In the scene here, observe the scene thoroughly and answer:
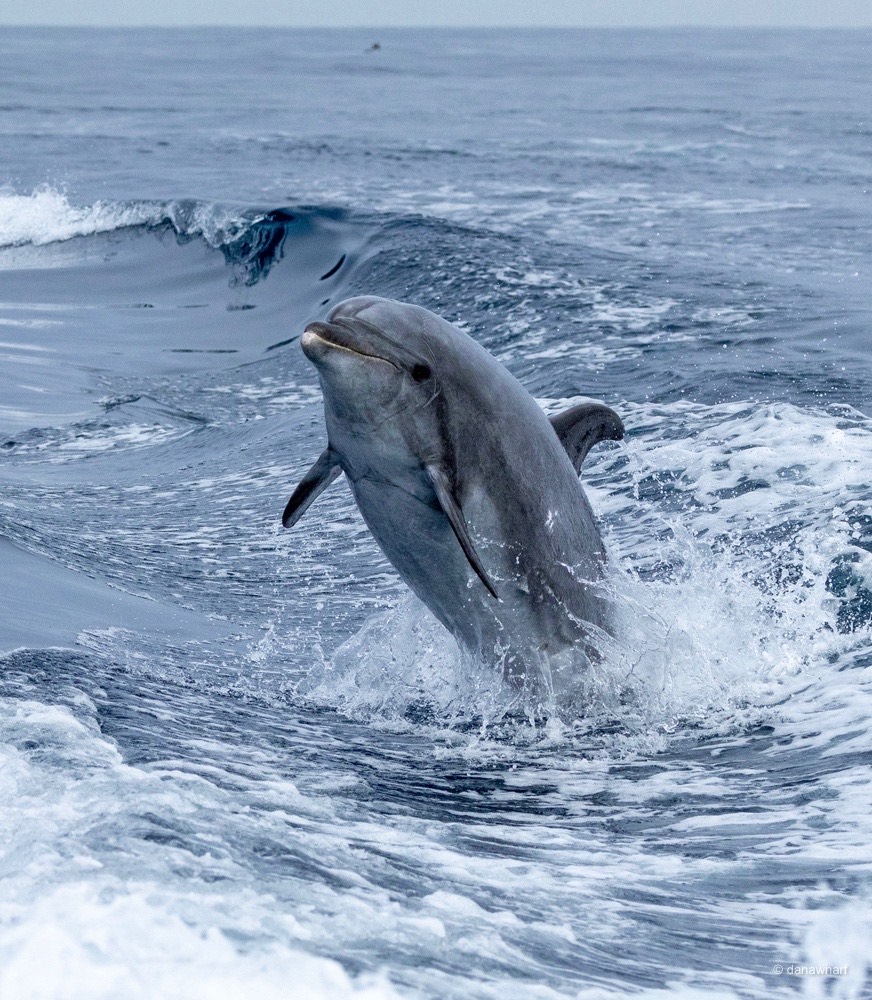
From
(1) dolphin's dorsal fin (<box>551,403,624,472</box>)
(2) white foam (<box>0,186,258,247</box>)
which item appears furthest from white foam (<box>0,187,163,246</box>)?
(1) dolphin's dorsal fin (<box>551,403,624,472</box>)

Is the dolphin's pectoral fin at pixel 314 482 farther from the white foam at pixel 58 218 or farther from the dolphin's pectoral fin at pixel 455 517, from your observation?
the white foam at pixel 58 218

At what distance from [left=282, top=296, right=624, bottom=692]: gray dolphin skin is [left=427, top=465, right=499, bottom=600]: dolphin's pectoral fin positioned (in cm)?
1

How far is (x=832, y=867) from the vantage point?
667cm

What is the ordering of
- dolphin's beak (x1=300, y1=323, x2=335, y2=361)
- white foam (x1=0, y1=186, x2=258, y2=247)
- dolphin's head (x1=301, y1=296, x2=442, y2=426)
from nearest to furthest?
dolphin's beak (x1=300, y1=323, x2=335, y2=361), dolphin's head (x1=301, y1=296, x2=442, y2=426), white foam (x1=0, y1=186, x2=258, y2=247)

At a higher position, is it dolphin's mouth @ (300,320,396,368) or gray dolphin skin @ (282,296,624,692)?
dolphin's mouth @ (300,320,396,368)

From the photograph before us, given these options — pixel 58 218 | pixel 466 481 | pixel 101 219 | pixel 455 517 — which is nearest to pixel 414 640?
pixel 466 481

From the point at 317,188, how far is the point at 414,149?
32.7 ft

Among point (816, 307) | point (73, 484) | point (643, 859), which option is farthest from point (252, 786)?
point (816, 307)

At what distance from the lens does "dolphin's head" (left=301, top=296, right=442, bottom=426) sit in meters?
7.96

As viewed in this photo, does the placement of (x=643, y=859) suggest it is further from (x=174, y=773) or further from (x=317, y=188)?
(x=317, y=188)

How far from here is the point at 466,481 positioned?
28.3 feet

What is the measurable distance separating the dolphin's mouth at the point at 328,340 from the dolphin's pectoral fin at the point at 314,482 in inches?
32.2

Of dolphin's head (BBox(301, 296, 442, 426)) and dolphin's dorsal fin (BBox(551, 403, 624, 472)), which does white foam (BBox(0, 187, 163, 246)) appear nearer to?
dolphin's dorsal fin (BBox(551, 403, 624, 472))

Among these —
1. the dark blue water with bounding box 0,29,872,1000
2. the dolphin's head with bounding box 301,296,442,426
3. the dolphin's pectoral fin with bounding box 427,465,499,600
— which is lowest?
the dark blue water with bounding box 0,29,872,1000
